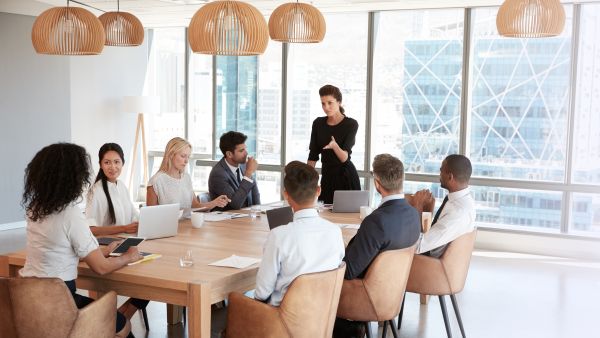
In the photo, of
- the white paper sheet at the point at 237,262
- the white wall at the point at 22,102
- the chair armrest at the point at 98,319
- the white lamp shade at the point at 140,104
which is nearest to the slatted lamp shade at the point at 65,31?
the white paper sheet at the point at 237,262

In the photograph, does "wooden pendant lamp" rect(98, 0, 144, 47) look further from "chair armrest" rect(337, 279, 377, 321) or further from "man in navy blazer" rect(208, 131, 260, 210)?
"chair armrest" rect(337, 279, 377, 321)

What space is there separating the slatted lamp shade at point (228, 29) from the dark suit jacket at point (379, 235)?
1436 mm

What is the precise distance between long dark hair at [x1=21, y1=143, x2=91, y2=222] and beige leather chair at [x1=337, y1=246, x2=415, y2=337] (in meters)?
1.59

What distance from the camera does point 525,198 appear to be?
28.3ft

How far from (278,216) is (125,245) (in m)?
1.08

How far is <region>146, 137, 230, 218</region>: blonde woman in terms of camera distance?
5.25 meters

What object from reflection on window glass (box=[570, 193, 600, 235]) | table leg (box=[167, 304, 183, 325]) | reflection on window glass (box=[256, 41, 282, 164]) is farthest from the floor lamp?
reflection on window glass (box=[570, 193, 600, 235])

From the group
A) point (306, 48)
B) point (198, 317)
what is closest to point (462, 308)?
point (198, 317)

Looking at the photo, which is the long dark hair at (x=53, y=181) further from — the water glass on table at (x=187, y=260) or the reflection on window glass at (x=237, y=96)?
the reflection on window glass at (x=237, y=96)

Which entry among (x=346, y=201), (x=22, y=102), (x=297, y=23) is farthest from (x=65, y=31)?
(x=22, y=102)

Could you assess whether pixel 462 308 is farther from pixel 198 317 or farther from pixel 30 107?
pixel 30 107

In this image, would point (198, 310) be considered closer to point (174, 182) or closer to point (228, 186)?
point (174, 182)

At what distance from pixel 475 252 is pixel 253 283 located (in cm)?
517

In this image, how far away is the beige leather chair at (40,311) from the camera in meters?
3.05
